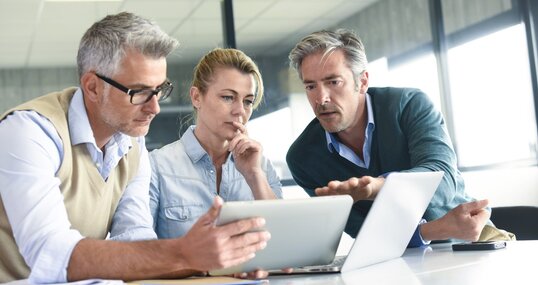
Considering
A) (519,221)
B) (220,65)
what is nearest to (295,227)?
(220,65)

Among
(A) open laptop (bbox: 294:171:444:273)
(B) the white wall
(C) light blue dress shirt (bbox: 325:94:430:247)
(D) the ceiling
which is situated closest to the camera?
(A) open laptop (bbox: 294:171:444:273)

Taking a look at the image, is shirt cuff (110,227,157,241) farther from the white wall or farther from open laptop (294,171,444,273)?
the white wall

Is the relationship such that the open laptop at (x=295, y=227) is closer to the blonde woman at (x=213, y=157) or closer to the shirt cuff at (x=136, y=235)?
the shirt cuff at (x=136, y=235)

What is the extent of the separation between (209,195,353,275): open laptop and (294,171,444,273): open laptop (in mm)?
40

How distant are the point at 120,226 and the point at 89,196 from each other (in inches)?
5.5

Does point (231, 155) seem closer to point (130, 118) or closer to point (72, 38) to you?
point (130, 118)

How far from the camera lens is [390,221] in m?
1.66

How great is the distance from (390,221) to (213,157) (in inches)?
43.0

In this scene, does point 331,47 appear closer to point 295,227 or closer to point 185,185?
point 185,185

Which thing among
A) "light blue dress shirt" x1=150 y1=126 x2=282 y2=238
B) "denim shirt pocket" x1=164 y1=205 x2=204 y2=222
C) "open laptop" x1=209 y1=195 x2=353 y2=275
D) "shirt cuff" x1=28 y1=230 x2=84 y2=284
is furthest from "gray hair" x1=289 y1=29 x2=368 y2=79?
"shirt cuff" x1=28 y1=230 x2=84 y2=284

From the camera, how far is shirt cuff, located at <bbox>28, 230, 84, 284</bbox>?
1.45 metres

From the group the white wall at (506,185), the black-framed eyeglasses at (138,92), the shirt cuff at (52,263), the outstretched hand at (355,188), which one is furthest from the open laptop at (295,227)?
the white wall at (506,185)

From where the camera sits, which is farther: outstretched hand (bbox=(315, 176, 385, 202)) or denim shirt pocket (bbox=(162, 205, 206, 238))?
denim shirt pocket (bbox=(162, 205, 206, 238))

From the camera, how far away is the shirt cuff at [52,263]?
1449mm
